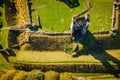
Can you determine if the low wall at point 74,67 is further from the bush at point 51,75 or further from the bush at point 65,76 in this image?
the bush at point 51,75

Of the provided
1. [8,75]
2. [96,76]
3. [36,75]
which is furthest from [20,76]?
[96,76]

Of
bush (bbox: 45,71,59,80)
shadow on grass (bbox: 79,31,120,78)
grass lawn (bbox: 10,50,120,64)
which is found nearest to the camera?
bush (bbox: 45,71,59,80)

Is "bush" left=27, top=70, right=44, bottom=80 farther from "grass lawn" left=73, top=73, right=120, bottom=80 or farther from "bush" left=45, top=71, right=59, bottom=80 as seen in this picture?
"grass lawn" left=73, top=73, right=120, bottom=80

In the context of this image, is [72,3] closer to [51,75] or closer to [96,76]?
[96,76]

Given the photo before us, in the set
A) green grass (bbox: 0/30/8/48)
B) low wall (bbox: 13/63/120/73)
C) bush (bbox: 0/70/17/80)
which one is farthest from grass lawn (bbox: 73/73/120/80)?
green grass (bbox: 0/30/8/48)

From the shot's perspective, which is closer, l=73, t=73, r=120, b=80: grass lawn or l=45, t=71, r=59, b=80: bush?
l=45, t=71, r=59, b=80: bush

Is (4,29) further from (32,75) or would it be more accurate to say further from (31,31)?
(32,75)

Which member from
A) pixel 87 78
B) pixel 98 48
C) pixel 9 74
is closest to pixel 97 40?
pixel 98 48
